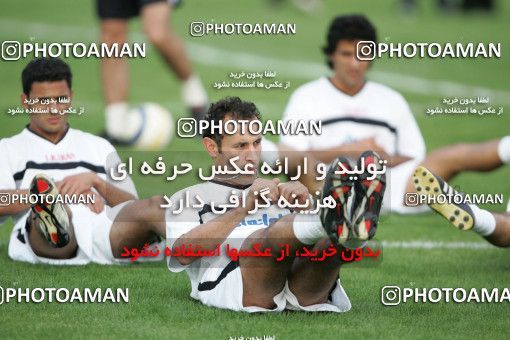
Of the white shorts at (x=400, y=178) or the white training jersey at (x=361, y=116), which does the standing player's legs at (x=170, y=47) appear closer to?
the white training jersey at (x=361, y=116)

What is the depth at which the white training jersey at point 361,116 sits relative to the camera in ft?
31.6

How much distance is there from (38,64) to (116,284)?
1.54 meters

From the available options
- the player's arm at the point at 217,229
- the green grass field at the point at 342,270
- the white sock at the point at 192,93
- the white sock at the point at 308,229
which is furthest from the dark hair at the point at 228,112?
the white sock at the point at 192,93

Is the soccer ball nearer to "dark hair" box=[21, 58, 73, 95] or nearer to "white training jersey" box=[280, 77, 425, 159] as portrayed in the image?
"white training jersey" box=[280, 77, 425, 159]

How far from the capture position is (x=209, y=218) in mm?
6184

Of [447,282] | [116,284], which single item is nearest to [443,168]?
[447,282]

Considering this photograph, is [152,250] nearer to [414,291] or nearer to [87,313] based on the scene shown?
[87,313]

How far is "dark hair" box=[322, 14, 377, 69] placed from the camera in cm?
957

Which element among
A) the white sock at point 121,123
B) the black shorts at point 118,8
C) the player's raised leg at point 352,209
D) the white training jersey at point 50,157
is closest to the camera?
the player's raised leg at point 352,209
